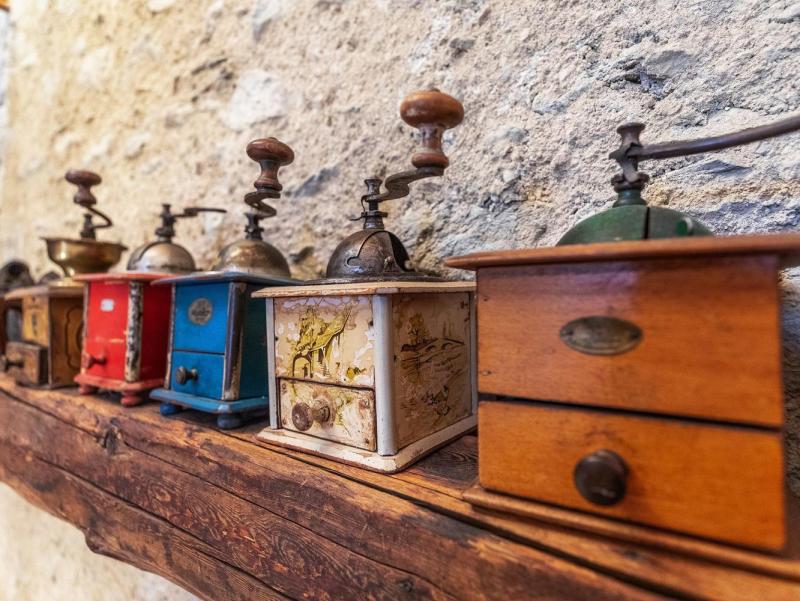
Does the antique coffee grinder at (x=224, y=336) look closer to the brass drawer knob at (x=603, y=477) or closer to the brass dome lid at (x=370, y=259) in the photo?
the brass dome lid at (x=370, y=259)

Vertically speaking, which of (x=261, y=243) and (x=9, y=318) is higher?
(x=261, y=243)

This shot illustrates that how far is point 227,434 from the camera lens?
0.92 m

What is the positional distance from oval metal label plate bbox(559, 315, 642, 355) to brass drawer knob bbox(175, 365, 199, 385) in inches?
31.2

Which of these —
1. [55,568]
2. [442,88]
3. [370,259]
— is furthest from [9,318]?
[442,88]

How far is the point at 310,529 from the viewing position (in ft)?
2.25

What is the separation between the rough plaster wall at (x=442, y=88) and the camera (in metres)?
0.78

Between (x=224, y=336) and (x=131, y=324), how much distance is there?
0.36m

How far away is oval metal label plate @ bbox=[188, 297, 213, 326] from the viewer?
979 mm

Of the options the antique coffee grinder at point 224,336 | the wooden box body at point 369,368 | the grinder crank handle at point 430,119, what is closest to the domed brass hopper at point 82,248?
the antique coffee grinder at point 224,336

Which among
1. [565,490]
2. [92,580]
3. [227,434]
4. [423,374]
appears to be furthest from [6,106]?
[565,490]

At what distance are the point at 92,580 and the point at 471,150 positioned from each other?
6.32 feet

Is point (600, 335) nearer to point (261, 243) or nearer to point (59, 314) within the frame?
point (261, 243)

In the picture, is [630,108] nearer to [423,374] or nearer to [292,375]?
[423,374]

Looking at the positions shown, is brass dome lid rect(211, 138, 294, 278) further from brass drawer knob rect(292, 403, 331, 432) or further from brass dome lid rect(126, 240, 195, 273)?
brass drawer knob rect(292, 403, 331, 432)
